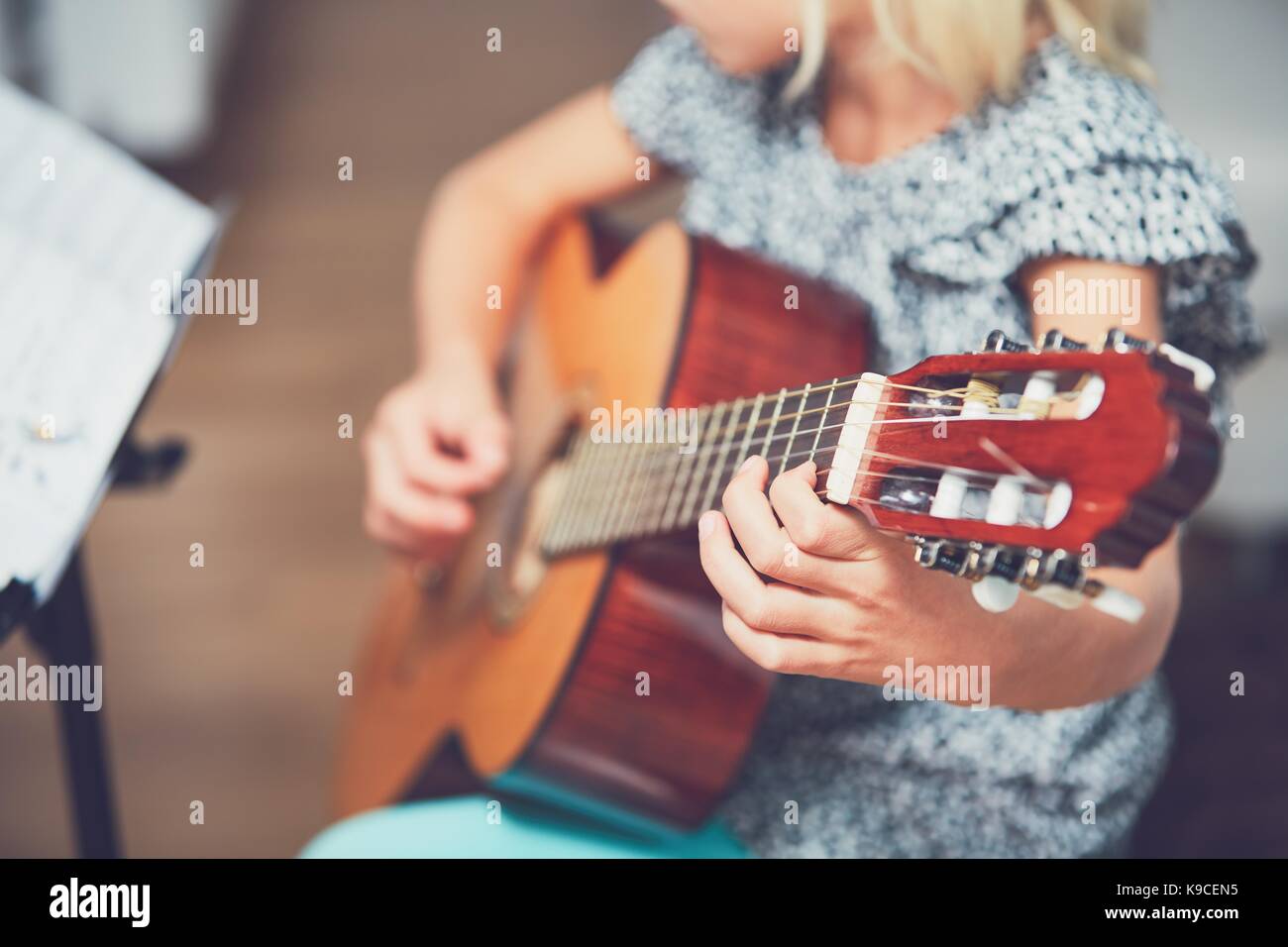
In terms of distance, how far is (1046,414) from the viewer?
47cm

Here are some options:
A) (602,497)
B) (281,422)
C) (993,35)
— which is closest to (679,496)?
(602,497)

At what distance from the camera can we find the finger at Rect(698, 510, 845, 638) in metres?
0.57

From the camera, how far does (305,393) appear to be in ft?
6.27

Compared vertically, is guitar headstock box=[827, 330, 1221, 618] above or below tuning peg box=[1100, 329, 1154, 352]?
below

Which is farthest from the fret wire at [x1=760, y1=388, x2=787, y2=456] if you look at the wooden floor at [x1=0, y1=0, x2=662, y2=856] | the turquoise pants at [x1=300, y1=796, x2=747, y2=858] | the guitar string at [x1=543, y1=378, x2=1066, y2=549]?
the wooden floor at [x1=0, y1=0, x2=662, y2=856]

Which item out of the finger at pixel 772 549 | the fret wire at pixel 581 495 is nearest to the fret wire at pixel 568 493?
the fret wire at pixel 581 495

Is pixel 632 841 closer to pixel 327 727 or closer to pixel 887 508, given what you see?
pixel 887 508

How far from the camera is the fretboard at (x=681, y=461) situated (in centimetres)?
59

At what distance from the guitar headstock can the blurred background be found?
1.71 feet

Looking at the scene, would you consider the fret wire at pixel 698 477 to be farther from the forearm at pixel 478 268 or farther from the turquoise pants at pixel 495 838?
the forearm at pixel 478 268

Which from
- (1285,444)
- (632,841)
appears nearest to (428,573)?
(632,841)

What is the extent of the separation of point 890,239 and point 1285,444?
978 millimetres

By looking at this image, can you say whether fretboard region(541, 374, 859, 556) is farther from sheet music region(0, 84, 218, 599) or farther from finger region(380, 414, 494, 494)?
sheet music region(0, 84, 218, 599)

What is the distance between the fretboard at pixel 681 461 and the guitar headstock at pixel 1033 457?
4 cm
